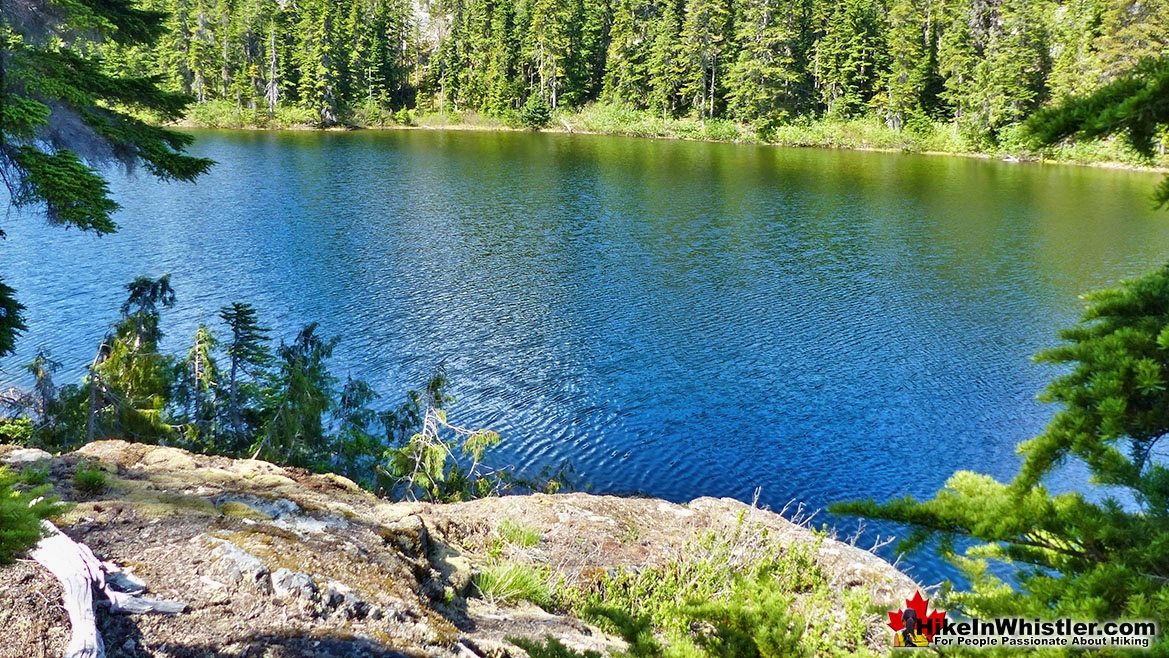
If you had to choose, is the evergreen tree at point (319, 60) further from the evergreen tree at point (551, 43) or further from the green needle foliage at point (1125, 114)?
the green needle foliage at point (1125, 114)

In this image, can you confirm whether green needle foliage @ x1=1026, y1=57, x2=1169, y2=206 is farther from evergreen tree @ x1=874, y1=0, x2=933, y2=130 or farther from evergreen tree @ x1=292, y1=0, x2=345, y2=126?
evergreen tree @ x1=292, y1=0, x2=345, y2=126

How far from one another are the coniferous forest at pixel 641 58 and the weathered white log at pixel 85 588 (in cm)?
6496

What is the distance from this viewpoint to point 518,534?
745 centimetres

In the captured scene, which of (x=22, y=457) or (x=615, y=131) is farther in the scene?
(x=615, y=131)

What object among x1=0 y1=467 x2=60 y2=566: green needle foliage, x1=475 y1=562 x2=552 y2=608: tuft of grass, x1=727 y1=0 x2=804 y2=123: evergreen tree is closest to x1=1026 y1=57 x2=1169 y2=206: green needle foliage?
x1=0 y1=467 x2=60 y2=566: green needle foliage

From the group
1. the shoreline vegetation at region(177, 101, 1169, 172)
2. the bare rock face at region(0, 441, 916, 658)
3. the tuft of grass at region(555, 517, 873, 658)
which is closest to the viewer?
the tuft of grass at region(555, 517, 873, 658)

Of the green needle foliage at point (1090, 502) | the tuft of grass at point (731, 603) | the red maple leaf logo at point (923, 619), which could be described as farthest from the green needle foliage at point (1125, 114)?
the tuft of grass at point (731, 603)

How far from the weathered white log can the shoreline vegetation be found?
65.4 meters

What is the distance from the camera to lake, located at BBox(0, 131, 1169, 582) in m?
15.0

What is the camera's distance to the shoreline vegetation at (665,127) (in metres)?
65.3

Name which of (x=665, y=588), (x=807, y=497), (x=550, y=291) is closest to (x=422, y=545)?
(x=665, y=588)

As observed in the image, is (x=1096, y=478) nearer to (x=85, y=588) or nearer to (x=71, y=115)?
(x=85, y=588)
